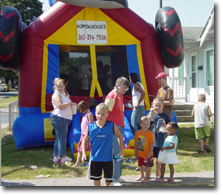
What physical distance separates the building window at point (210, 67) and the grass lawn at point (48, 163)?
527cm

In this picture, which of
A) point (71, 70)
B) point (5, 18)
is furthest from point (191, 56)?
point (5, 18)

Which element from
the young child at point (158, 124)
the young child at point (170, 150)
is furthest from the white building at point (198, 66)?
the young child at point (170, 150)

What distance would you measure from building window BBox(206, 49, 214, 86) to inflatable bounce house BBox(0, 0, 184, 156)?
5.14m

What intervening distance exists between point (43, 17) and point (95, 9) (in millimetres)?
1211

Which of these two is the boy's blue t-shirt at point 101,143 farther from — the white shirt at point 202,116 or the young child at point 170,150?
the white shirt at point 202,116

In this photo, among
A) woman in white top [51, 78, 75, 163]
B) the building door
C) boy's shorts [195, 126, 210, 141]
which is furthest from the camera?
the building door

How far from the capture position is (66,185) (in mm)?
4266

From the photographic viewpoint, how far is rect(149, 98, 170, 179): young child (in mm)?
4676

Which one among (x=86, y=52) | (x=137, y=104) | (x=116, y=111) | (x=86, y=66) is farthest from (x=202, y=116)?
(x=86, y=52)

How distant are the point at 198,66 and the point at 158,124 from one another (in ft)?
29.8

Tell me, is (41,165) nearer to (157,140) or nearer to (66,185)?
(66,185)

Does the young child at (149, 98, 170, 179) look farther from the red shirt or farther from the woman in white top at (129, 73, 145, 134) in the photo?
the woman in white top at (129, 73, 145, 134)

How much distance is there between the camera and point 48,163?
565 centimetres

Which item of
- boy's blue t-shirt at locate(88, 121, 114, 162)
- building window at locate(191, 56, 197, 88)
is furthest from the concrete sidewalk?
building window at locate(191, 56, 197, 88)
